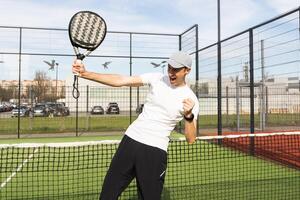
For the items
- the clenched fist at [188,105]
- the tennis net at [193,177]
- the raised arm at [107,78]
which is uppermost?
the raised arm at [107,78]

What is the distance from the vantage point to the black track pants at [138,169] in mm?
3332

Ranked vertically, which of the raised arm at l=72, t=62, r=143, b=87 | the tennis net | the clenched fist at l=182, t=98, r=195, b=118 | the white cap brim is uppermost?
the white cap brim

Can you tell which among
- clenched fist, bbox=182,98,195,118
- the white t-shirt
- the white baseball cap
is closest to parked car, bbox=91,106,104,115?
the white t-shirt

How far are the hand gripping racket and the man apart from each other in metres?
0.30

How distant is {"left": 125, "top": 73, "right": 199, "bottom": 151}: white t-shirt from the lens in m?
3.33

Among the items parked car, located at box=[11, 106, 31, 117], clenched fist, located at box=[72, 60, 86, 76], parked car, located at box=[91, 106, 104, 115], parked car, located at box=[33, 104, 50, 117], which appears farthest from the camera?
parked car, located at box=[33, 104, 50, 117]

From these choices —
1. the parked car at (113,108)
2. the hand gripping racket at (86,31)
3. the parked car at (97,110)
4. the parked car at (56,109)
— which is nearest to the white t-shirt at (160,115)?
the hand gripping racket at (86,31)

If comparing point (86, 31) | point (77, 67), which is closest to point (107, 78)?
point (77, 67)

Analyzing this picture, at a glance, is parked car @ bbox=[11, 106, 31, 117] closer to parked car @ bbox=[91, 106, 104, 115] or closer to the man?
parked car @ bbox=[91, 106, 104, 115]

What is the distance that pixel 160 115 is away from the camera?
334 cm

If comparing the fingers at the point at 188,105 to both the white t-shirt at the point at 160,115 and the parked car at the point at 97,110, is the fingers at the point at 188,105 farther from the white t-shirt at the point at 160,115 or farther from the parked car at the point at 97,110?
the parked car at the point at 97,110

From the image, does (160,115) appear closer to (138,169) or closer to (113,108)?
(138,169)

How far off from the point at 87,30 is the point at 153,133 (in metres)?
1.06

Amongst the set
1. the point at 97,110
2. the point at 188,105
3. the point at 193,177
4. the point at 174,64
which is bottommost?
the point at 193,177
